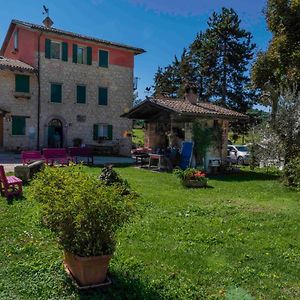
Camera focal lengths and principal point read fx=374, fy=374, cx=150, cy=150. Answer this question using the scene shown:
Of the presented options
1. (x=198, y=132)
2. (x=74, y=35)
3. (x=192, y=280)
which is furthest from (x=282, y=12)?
(x=192, y=280)

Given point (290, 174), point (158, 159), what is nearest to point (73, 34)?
point (158, 159)

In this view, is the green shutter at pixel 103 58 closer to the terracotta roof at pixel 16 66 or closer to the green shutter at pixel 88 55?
the green shutter at pixel 88 55

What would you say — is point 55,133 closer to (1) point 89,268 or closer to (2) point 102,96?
(2) point 102,96

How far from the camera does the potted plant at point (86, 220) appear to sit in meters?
4.01

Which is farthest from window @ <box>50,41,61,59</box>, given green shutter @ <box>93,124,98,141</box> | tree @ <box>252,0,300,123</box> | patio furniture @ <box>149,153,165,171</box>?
tree @ <box>252,0,300,123</box>

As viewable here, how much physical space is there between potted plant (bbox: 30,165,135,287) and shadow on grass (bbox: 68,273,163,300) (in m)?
0.11

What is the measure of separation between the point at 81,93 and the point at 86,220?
81.7 ft

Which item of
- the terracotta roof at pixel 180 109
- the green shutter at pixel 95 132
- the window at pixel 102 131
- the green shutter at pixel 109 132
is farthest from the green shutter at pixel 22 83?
the terracotta roof at pixel 180 109

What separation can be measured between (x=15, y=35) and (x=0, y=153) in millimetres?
9644

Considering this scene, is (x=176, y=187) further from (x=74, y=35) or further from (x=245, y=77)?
(x=245, y=77)

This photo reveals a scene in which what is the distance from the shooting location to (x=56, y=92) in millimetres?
26781

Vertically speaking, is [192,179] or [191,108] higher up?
Result: [191,108]

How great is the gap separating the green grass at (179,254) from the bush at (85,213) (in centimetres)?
53

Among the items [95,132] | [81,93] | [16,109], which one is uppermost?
[81,93]
